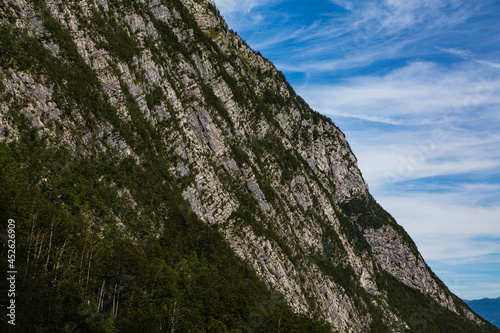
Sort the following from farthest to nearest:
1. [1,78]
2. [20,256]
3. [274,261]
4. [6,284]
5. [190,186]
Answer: [274,261] < [190,186] < [1,78] < [20,256] < [6,284]

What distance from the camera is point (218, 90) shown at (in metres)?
190

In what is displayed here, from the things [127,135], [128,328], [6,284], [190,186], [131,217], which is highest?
[127,135]

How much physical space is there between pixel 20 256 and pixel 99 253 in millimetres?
19884

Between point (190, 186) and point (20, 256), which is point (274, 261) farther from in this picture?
point (20, 256)

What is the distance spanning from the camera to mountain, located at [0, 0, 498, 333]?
70312 millimetres

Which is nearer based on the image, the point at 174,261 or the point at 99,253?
the point at 99,253

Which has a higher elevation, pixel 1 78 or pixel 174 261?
pixel 1 78

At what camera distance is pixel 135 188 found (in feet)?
398

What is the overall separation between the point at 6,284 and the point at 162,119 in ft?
349

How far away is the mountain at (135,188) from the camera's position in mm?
70312

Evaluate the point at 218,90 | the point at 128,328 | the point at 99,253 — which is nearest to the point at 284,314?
the point at 128,328

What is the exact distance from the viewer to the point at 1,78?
3807 inches

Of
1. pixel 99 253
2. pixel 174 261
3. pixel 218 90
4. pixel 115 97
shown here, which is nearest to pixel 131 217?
pixel 174 261

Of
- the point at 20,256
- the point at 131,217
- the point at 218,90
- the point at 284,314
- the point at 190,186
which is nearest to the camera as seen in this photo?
the point at 20,256
